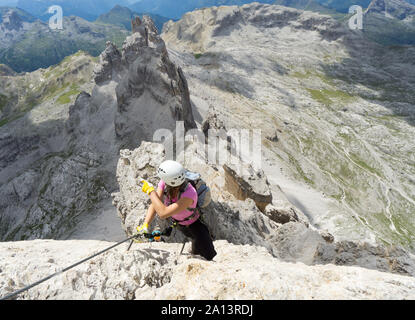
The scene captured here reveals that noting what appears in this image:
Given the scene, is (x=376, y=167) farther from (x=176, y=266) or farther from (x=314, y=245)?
(x=176, y=266)

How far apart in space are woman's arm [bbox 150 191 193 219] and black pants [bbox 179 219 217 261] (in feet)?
7.49

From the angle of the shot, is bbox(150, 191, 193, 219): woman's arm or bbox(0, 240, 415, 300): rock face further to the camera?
bbox(150, 191, 193, 219): woman's arm

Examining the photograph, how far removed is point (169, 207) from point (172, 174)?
4.03 feet

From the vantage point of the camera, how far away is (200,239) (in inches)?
432

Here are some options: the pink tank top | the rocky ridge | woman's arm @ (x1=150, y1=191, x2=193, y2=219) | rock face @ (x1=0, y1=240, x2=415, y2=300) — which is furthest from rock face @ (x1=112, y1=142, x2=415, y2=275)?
woman's arm @ (x1=150, y1=191, x2=193, y2=219)

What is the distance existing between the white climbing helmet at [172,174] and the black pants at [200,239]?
9.13 feet

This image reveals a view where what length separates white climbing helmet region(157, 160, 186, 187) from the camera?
909 cm

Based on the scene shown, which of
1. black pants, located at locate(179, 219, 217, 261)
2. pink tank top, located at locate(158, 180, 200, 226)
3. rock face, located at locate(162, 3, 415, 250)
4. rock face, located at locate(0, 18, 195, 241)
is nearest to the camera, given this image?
pink tank top, located at locate(158, 180, 200, 226)

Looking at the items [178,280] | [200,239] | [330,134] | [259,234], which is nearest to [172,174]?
[200,239]

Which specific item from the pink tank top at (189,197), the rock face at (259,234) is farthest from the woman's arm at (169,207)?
the rock face at (259,234)

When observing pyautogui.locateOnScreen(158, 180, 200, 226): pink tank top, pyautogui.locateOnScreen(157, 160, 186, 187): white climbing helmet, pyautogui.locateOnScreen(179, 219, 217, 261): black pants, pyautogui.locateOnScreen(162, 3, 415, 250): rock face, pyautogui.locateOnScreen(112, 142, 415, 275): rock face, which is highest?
pyautogui.locateOnScreen(157, 160, 186, 187): white climbing helmet

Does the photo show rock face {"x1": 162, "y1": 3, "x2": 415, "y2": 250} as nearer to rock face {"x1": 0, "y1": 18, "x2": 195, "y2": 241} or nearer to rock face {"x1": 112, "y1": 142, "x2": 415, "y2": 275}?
rock face {"x1": 112, "y1": 142, "x2": 415, "y2": 275}
